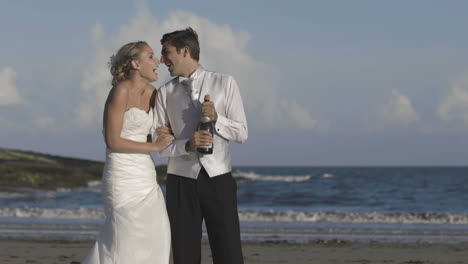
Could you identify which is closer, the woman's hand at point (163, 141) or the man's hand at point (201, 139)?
the man's hand at point (201, 139)

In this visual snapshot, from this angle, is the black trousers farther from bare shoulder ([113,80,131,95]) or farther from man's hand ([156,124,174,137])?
bare shoulder ([113,80,131,95])

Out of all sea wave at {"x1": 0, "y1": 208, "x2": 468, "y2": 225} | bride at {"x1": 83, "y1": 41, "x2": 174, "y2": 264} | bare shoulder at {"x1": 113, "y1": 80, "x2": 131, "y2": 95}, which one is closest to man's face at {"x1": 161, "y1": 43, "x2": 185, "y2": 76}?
bride at {"x1": 83, "y1": 41, "x2": 174, "y2": 264}

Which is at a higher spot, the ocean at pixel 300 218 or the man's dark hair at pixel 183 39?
the man's dark hair at pixel 183 39

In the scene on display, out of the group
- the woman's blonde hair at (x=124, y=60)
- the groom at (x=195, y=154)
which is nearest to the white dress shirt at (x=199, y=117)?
the groom at (x=195, y=154)

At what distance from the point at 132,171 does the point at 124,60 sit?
0.83 m

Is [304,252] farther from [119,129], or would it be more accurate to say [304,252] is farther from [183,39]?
[183,39]

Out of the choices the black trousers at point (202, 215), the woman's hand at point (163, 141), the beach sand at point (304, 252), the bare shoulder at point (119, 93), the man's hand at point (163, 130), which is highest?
the bare shoulder at point (119, 93)

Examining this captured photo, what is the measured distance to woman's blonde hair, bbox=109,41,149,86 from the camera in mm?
5684

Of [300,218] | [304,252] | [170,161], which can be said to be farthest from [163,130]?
[300,218]

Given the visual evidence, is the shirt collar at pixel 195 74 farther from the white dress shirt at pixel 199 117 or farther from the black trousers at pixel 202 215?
the black trousers at pixel 202 215

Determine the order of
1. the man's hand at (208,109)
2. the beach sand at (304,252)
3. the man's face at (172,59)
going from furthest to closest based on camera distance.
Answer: the beach sand at (304,252), the man's face at (172,59), the man's hand at (208,109)

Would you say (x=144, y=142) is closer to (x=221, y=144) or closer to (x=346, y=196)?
(x=221, y=144)

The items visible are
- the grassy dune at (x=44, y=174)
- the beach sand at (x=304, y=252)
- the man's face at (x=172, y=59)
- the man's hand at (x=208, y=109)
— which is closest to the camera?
the man's hand at (x=208, y=109)

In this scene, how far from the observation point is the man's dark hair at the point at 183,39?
5508mm
